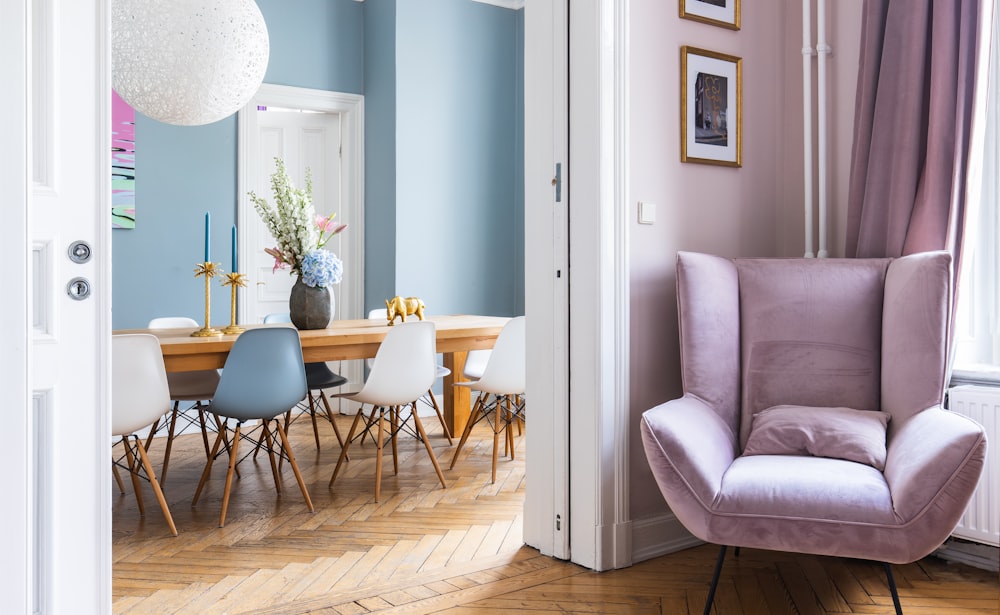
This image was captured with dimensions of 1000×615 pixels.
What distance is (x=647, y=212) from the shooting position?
8.70 ft

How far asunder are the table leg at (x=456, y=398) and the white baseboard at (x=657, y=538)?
2.09 meters

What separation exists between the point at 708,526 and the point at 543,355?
848 mm

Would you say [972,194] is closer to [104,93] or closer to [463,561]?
[463,561]

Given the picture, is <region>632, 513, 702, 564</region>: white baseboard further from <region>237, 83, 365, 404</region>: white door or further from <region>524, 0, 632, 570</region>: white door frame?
<region>237, 83, 365, 404</region>: white door

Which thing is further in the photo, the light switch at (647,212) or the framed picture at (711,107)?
the framed picture at (711,107)

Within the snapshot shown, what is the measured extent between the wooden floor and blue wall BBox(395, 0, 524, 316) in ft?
7.62

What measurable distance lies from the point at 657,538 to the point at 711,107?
4.98 ft

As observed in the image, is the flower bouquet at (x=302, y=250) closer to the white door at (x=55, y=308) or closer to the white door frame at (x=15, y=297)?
the white door at (x=55, y=308)

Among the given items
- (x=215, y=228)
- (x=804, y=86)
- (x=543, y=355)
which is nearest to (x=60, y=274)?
(x=543, y=355)

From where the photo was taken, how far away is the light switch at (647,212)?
2.64 m

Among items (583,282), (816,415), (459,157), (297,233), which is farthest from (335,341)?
(459,157)

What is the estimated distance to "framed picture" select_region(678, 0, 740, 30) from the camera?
277 centimetres

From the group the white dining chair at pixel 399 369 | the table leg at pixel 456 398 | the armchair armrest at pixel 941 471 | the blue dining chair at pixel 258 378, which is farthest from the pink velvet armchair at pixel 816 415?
the table leg at pixel 456 398

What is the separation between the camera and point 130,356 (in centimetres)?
277
